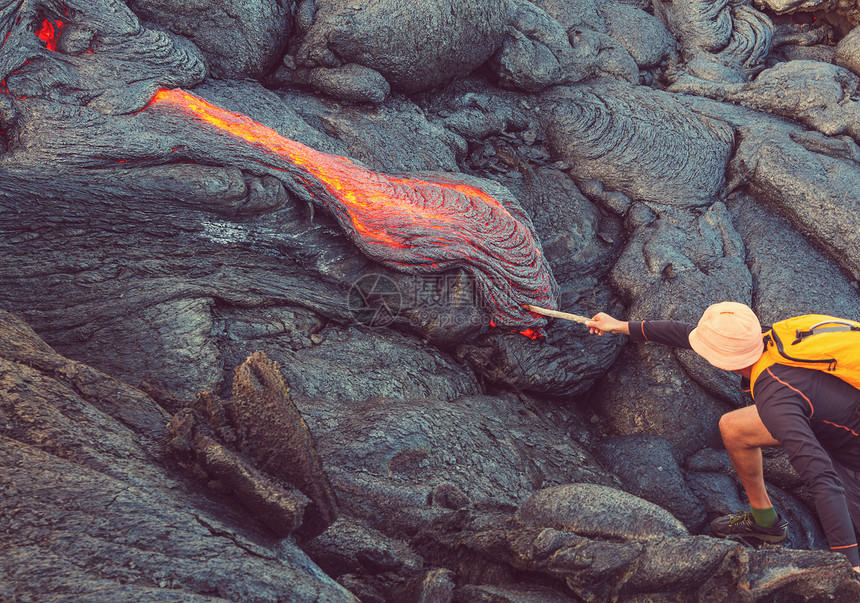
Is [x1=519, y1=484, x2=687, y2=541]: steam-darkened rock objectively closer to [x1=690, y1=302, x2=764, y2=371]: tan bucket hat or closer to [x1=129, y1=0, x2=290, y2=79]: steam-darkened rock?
[x1=690, y1=302, x2=764, y2=371]: tan bucket hat

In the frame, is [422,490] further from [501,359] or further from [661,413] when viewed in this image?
[661,413]

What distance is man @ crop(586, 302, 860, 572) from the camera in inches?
138

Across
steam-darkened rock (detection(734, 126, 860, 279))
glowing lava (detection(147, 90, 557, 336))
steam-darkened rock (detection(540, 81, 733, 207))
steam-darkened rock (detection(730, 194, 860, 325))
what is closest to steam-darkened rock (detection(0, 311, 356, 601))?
glowing lava (detection(147, 90, 557, 336))

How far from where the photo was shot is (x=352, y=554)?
399cm

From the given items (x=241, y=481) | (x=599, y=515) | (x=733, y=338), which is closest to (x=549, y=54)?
(x=733, y=338)

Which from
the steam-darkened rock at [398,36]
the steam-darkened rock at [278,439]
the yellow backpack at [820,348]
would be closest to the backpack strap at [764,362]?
the yellow backpack at [820,348]

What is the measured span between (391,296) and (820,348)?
383 centimetres

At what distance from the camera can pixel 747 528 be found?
5215 mm

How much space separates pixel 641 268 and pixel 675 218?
1.08 m

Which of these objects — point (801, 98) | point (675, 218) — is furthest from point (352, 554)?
point (801, 98)

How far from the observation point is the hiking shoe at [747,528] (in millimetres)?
5125

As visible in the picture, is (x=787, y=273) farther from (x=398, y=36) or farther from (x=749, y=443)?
(x=398, y=36)

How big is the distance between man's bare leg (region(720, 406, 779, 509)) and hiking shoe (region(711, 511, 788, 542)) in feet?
0.73

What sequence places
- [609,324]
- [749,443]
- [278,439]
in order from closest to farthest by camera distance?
1. [278,439]
2. [749,443]
3. [609,324]
